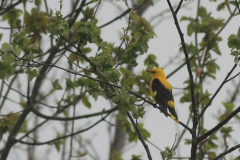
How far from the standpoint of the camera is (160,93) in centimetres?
521

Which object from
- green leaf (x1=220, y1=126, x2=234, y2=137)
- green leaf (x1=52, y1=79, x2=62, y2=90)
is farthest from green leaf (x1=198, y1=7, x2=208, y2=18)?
green leaf (x1=52, y1=79, x2=62, y2=90)

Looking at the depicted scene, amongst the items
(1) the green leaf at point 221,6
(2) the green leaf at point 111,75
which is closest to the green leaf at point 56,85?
(2) the green leaf at point 111,75

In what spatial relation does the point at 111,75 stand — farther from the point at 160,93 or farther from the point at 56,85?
the point at 160,93

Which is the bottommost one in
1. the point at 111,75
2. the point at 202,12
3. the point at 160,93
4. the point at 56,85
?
the point at 111,75

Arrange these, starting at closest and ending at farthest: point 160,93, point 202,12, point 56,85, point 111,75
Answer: point 111,75 → point 56,85 → point 160,93 → point 202,12

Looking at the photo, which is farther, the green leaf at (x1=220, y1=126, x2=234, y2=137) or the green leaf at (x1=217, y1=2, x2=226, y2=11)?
the green leaf at (x1=217, y1=2, x2=226, y2=11)

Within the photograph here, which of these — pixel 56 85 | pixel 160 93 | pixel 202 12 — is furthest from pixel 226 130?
pixel 56 85

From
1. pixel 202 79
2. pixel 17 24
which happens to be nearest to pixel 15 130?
pixel 17 24

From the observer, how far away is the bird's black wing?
500cm

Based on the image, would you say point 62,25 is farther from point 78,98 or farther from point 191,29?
point 191,29

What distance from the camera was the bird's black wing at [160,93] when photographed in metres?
5.00

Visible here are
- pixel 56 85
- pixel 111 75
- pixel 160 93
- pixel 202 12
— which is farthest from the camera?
pixel 202 12

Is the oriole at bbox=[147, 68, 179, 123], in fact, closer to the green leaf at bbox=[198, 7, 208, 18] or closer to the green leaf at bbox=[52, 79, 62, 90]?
the green leaf at bbox=[198, 7, 208, 18]

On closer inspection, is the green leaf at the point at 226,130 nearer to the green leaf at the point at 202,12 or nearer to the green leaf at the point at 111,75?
the green leaf at the point at 202,12
